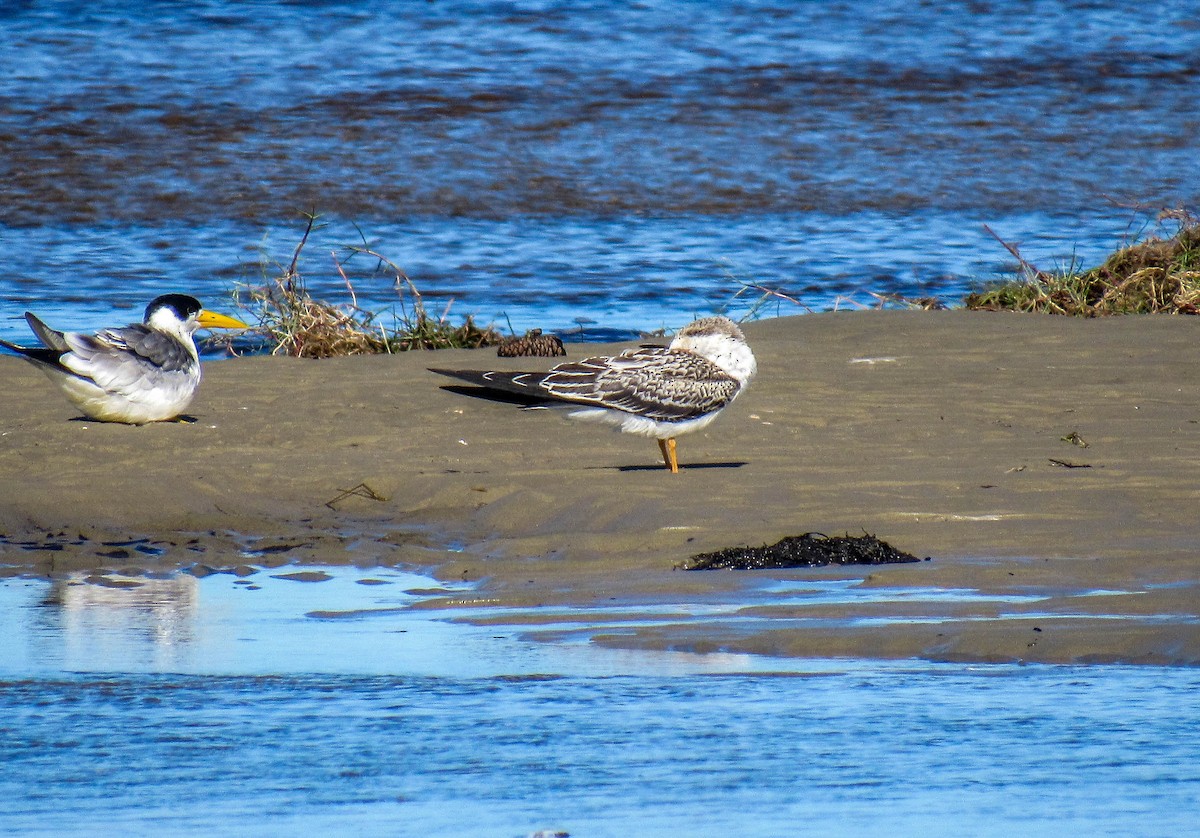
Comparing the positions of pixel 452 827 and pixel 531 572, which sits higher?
pixel 452 827

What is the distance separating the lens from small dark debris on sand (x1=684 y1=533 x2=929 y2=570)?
6.23 m

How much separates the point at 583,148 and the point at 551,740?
15960 mm

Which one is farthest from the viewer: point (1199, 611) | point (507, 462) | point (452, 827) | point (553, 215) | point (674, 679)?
point (553, 215)

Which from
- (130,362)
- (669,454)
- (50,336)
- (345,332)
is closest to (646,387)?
(669,454)

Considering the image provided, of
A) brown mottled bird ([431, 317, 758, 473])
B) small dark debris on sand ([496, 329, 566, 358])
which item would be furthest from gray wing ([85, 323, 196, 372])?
small dark debris on sand ([496, 329, 566, 358])

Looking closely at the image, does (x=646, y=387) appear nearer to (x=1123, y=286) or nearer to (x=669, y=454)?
(x=669, y=454)

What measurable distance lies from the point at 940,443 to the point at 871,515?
1617 millimetres

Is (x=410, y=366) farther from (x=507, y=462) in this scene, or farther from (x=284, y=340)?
(x=507, y=462)

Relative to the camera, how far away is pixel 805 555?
627cm

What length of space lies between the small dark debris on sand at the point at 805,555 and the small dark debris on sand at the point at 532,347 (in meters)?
4.68

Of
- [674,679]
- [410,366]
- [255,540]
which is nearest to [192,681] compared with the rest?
[674,679]

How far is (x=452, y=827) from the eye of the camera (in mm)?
3701

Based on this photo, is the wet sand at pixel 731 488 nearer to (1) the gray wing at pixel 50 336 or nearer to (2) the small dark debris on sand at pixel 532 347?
(2) the small dark debris on sand at pixel 532 347

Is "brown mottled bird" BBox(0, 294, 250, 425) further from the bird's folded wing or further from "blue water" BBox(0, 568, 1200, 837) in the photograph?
"blue water" BBox(0, 568, 1200, 837)
